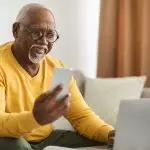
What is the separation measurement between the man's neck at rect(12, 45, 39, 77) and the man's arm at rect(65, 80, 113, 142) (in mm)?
229

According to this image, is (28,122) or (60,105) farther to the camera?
(28,122)

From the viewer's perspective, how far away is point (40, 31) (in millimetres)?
1761

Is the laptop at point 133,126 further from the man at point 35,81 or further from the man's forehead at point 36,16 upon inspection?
the man's forehead at point 36,16

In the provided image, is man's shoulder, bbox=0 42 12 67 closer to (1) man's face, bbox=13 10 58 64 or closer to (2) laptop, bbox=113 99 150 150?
(1) man's face, bbox=13 10 58 64

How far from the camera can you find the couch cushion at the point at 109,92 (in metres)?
2.45

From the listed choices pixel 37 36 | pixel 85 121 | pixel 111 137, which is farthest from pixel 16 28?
pixel 111 137

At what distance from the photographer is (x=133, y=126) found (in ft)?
4.21

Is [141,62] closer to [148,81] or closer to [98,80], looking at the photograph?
[148,81]

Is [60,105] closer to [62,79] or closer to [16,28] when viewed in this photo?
[62,79]

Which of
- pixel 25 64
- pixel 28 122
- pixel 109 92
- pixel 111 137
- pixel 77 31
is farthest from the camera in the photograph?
pixel 77 31

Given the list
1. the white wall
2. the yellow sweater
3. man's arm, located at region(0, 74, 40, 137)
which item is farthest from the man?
the white wall

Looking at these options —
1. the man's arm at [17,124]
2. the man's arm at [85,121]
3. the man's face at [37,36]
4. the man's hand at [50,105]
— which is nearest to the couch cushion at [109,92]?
the man's arm at [85,121]

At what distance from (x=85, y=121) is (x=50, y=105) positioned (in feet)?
2.15

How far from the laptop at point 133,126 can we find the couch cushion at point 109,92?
1.08m
